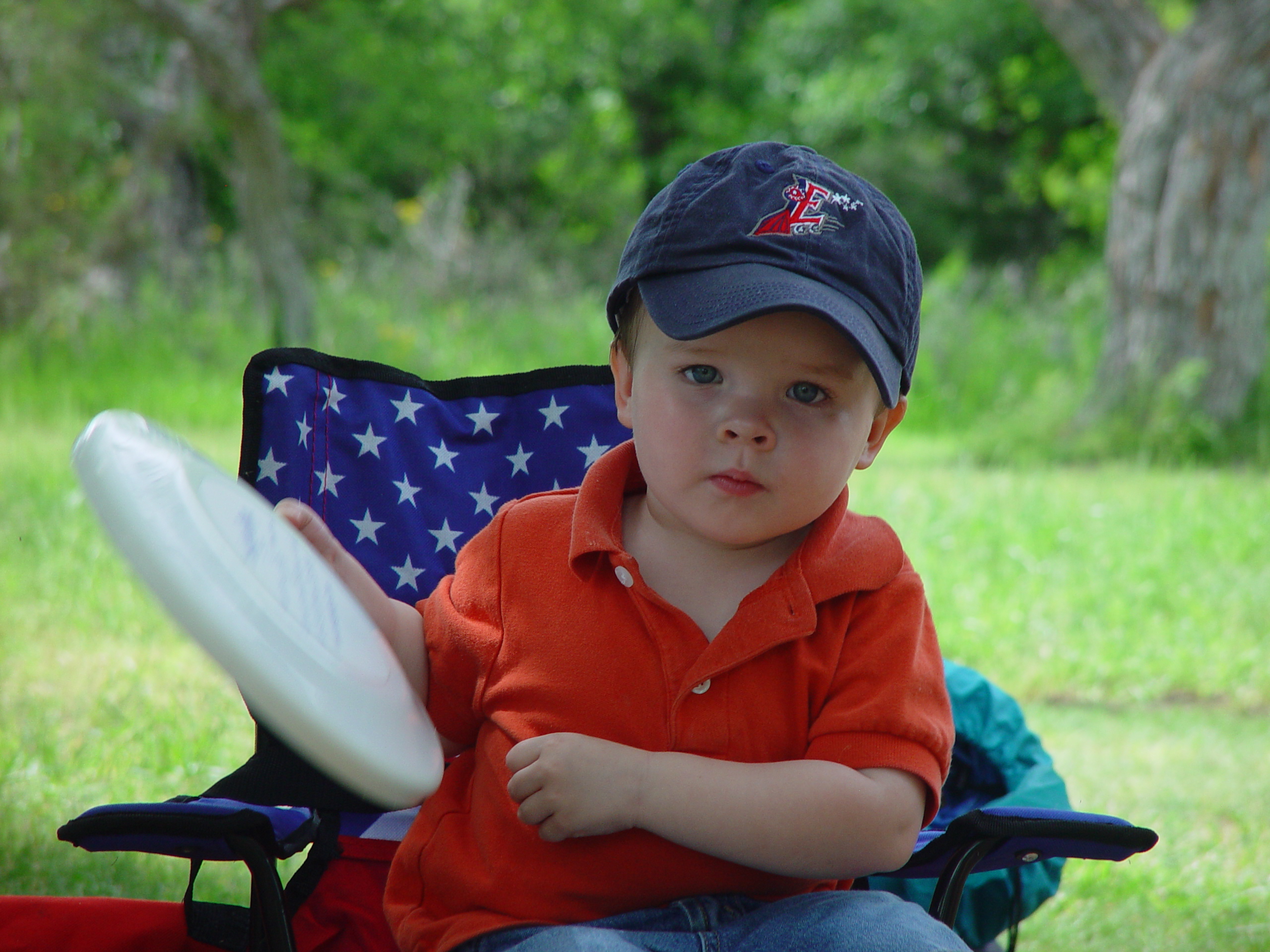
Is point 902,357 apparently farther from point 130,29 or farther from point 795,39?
point 795,39

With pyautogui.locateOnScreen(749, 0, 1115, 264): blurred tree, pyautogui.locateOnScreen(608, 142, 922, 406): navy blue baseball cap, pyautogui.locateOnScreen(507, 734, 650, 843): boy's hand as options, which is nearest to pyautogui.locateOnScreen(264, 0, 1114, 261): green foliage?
pyautogui.locateOnScreen(749, 0, 1115, 264): blurred tree

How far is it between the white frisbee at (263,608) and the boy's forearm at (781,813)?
25 centimetres

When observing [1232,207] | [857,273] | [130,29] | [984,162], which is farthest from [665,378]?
[984,162]

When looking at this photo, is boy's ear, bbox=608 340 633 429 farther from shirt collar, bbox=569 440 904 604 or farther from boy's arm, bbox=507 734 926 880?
boy's arm, bbox=507 734 926 880

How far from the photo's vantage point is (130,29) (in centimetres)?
1089

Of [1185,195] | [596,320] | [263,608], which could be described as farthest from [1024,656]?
[596,320]

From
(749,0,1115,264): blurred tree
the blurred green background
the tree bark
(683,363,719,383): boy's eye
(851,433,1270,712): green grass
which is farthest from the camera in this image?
(749,0,1115,264): blurred tree

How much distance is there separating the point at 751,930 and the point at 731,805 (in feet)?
0.48

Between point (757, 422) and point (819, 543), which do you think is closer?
point (757, 422)

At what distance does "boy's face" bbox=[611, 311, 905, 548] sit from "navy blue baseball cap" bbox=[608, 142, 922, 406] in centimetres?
4

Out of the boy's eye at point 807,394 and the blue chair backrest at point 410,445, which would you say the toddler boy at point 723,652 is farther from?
the blue chair backrest at point 410,445

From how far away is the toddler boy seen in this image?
121 centimetres

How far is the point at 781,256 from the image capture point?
1.23 meters

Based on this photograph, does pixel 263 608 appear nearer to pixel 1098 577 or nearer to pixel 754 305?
pixel 754 305
